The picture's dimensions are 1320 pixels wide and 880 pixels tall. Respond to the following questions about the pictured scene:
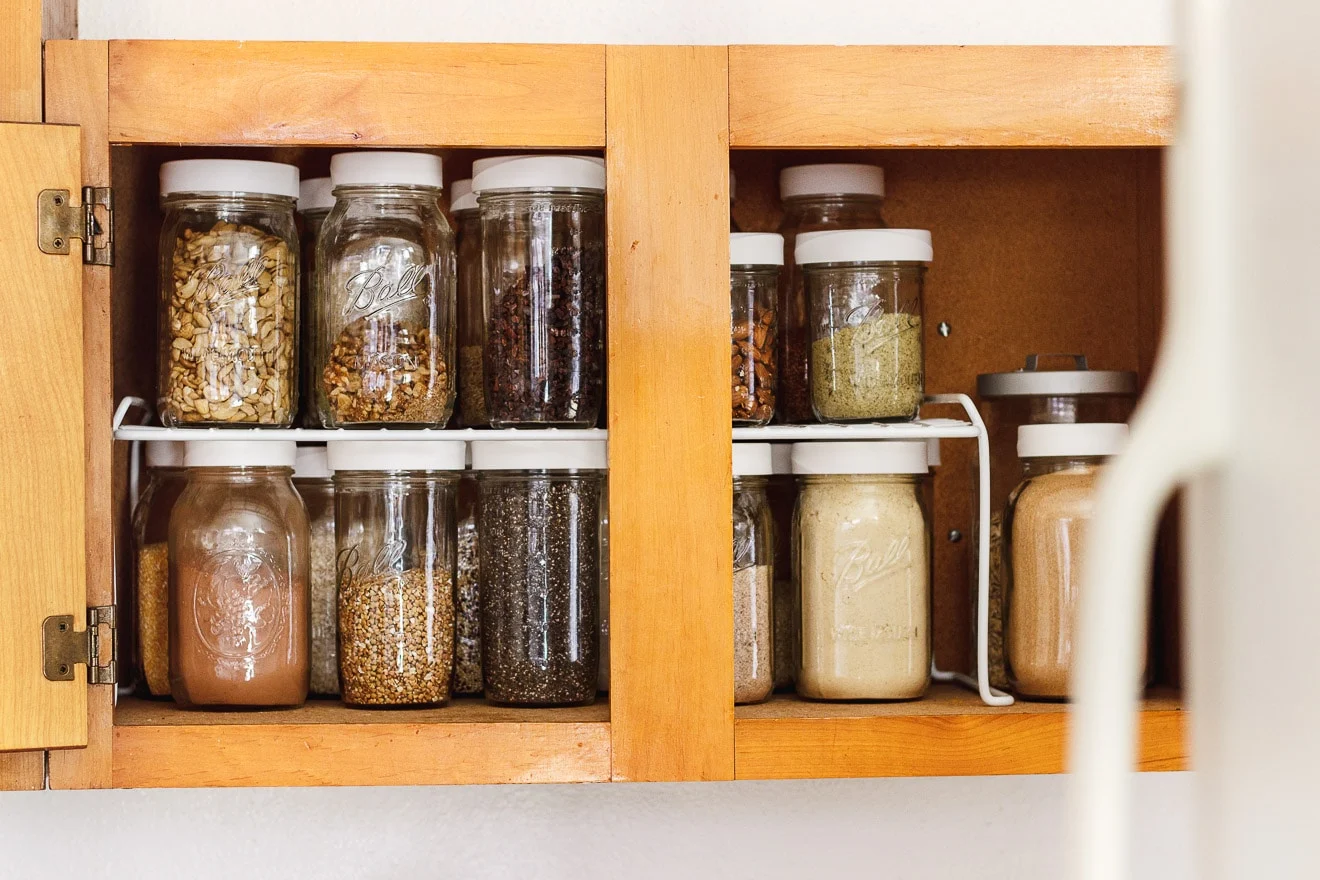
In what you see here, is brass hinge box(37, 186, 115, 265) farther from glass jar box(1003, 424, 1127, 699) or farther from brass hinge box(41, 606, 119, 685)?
glass jar box(1003, 424, 1127, 699)

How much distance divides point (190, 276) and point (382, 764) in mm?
408

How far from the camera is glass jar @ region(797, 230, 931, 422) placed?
3.39 feet

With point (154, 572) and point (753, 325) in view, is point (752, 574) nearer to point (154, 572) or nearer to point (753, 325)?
point (753, 325)

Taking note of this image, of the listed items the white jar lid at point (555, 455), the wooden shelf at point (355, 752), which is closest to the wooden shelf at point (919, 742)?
the wooden shelf at point (355, 752)

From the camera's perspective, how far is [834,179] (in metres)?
1.08

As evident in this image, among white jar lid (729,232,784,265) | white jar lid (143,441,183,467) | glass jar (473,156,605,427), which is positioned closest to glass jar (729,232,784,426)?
white jar lid (729,232,784,265)

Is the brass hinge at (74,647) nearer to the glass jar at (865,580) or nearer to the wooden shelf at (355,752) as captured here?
the wooden shelf at (355,752)

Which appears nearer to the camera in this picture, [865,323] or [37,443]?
[37,443]

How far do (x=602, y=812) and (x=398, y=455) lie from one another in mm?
458

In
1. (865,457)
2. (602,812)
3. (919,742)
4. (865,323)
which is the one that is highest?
(865,323)

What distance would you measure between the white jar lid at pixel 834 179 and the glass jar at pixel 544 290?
179 mm

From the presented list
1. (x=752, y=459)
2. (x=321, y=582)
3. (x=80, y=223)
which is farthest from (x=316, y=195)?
(x=752, y=459)

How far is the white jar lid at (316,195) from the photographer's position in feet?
3.56

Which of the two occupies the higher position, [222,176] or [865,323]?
[222,176]
